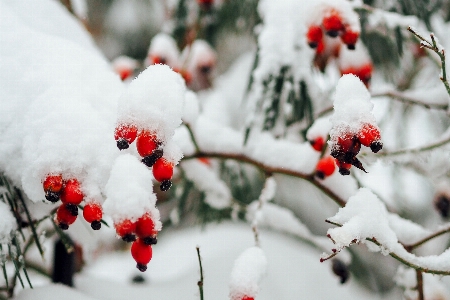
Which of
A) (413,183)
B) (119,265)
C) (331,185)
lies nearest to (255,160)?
(331,185)

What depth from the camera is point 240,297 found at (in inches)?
23.7

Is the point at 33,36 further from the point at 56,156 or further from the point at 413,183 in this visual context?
the point at 413,183

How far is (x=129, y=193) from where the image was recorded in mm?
492

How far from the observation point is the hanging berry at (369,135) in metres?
0.54

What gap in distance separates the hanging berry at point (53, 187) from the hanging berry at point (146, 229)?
12cm

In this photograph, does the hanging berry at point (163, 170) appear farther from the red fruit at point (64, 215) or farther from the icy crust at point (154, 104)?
the red fruit at point (64, 215)

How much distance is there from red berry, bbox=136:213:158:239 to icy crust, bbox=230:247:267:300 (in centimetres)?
17

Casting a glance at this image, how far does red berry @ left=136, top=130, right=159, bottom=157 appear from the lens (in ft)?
1.70

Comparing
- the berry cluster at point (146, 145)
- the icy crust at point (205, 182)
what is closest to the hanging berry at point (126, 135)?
the berry cluster at point (146, 145)

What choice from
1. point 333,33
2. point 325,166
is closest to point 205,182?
point 325,166

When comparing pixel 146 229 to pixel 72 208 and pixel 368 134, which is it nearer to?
pixel 72 208

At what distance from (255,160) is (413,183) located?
1.14m

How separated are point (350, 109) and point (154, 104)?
0.80 ft

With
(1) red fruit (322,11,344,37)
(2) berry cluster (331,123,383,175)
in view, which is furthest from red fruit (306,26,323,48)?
(2) berry cluster (331,123,383,175)
